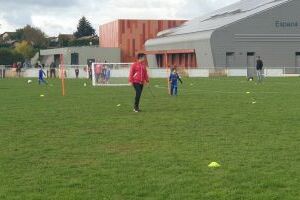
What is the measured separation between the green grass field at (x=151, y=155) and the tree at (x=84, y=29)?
170918 mm

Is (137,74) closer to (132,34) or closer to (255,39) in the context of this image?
(255,39)

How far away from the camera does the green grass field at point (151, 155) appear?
789cm

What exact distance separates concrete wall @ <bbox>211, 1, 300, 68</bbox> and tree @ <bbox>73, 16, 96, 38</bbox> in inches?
4630

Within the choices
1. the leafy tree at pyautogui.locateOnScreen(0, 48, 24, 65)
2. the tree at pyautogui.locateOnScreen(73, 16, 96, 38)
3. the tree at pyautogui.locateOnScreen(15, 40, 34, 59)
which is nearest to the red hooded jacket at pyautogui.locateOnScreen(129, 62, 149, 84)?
the leafy tree at pyautogui.locateOnScreen(0, 48, 24, 65)

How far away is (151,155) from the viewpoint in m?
10.5

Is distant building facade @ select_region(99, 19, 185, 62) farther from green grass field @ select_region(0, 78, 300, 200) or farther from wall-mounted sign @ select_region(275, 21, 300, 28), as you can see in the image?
green grass field @ select_region(0, 78, 300, 200)

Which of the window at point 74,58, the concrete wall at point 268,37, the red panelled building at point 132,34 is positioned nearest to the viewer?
the concrete wall at point 268,37

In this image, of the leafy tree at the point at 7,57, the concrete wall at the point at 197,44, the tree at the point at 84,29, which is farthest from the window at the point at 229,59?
the tree at the point at 84,29

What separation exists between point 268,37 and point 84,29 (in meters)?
119

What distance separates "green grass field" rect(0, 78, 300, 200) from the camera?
311 inches

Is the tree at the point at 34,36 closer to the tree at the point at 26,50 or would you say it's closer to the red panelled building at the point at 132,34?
the tree at the point at 26,50

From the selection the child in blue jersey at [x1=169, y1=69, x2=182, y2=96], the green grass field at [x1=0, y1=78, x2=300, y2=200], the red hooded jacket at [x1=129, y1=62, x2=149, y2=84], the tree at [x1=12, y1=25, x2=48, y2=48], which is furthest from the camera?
the tree at [x1=12, y1=25, x2=48, y2=48]

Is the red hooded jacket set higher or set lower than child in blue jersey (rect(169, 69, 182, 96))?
higher

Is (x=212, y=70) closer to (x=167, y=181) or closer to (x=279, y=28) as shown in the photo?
(x=279, y=28)
